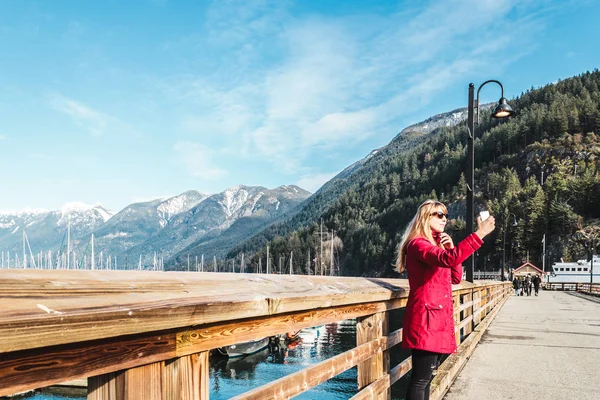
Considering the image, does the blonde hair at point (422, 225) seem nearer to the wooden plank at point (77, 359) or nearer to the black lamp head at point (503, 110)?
the wooden plank at point (77, 359)

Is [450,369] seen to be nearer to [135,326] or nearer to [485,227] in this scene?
[485,227]

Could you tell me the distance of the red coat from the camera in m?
3.94

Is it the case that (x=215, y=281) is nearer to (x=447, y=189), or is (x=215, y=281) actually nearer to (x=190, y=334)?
(x=190, y=334)

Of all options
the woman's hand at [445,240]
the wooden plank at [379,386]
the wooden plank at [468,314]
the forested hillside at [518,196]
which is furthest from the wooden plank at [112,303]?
the forested hillside at [518,196]

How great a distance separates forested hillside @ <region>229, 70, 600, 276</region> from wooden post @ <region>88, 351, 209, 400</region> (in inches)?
4231

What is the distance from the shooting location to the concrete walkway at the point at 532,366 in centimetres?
624

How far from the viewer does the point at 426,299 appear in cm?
397

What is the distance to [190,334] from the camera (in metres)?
1.91

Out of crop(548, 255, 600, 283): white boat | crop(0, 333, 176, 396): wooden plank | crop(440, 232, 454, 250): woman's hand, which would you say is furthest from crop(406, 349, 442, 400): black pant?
crop(548, 255, 600, 283): white boat

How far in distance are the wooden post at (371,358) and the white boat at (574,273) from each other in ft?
290

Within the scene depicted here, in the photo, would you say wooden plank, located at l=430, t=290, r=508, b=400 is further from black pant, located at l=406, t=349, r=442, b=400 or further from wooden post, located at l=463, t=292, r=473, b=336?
black pant, located at l=406, t=349, r=442, b=400

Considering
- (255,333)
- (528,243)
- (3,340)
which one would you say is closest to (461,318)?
(255,333)

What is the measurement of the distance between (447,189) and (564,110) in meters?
42.3

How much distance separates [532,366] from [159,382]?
7.54m
